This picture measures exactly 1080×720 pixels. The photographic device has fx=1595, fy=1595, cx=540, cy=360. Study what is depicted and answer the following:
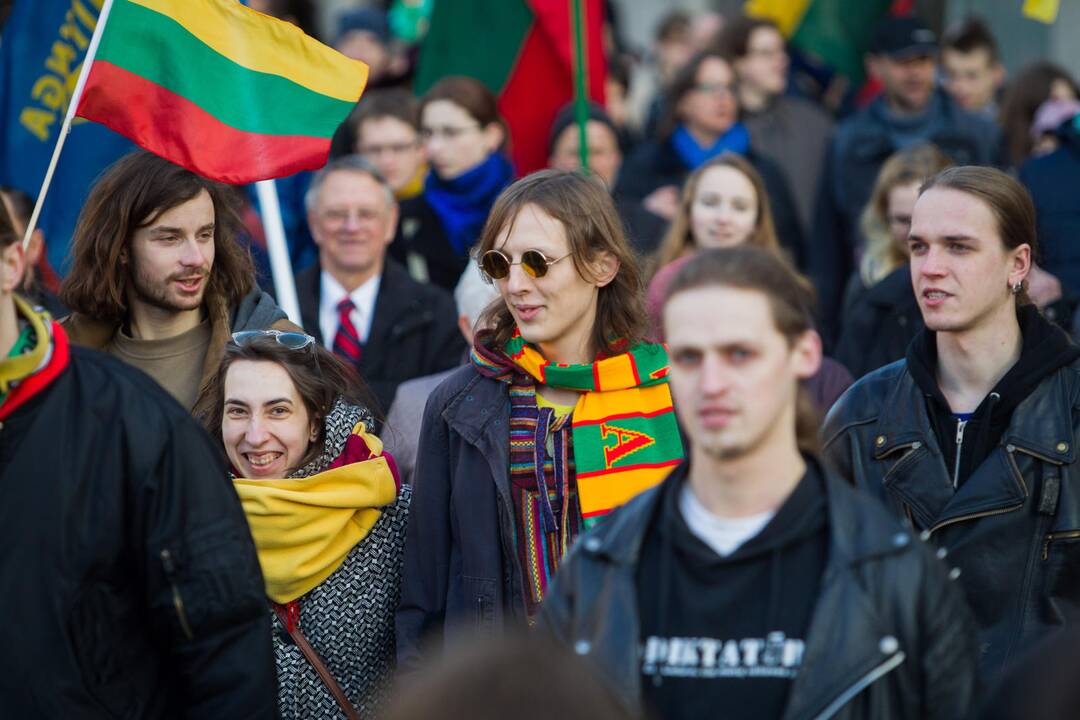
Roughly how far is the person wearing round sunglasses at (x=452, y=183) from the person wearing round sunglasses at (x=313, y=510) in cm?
329

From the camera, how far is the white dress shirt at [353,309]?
23.3ft

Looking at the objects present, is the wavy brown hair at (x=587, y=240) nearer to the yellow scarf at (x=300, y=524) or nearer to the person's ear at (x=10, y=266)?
the yellow scarf at (x=300, y=524)

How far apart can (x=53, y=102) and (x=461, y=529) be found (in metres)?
3.24

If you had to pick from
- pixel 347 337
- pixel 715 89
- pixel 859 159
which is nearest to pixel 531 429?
pixel 347 337

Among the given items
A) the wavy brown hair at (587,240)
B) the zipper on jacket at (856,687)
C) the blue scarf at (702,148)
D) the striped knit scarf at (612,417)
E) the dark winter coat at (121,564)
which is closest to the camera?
the zipper on jacket at (856,687)

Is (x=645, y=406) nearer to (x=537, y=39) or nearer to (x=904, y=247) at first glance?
(x=904, y=247)

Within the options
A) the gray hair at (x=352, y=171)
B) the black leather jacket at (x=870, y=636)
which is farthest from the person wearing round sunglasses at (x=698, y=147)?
the black leather jacket at (x=870, y=636)

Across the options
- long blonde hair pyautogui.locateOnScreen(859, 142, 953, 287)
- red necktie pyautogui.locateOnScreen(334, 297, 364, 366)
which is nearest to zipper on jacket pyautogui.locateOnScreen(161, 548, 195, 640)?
red necktie pyautogui.locateOnScreen(334, 297, 364, 366)

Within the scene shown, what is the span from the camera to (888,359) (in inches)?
259

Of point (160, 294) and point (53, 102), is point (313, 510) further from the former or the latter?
point (53, 102)

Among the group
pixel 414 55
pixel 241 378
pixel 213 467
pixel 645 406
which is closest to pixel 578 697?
pixel 213 467

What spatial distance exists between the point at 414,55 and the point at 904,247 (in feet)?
17.9

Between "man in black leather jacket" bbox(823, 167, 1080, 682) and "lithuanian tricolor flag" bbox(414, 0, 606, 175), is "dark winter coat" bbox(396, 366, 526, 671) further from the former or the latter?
"lithuanian tricolor flag" bbox(414, 0, 606, 175)

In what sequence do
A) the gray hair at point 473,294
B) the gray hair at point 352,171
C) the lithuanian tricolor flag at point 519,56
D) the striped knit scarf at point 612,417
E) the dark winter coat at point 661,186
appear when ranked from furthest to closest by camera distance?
the lithuanian tricolor flag at point 519,56, the dark winter coat at point 661,186, the gray hair at point 352,171, the gray hair at point 473,294, the striped knit scarf at point 612,417
